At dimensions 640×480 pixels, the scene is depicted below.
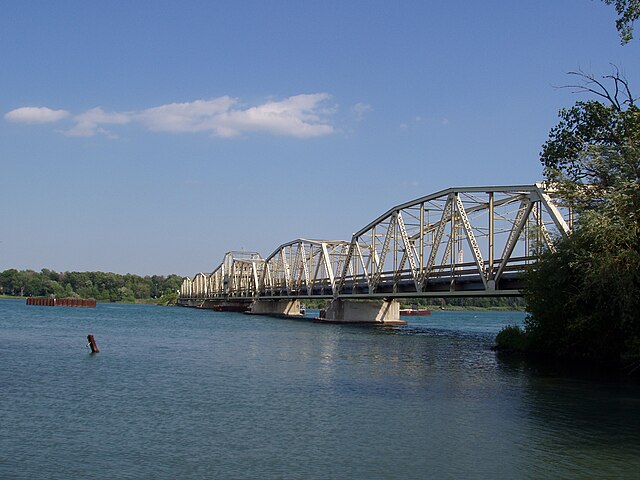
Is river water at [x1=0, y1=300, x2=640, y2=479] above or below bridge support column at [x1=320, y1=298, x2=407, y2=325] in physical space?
below

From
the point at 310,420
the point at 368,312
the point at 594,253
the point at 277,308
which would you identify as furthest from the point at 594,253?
the point at 277,308

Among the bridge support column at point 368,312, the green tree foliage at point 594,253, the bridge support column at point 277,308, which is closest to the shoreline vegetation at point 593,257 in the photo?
the green tree foliage at point 594,253

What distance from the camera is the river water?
757 inches

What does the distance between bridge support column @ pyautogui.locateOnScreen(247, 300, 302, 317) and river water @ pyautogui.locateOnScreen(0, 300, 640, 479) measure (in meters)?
102

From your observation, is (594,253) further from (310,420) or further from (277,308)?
(277,308)

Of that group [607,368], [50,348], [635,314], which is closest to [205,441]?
[635,314]

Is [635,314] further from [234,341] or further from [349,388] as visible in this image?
[234,341]

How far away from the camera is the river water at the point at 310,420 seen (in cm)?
1922

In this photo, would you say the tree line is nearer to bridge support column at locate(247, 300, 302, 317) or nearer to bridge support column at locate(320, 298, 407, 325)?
bridge support column at locate(320, 298, 407, 325)

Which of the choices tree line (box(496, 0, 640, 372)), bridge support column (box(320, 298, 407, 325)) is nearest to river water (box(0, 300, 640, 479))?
tree line (box(496, 0, 640, 372))

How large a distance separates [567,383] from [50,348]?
122 ft

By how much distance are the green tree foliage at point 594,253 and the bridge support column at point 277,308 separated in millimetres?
101522

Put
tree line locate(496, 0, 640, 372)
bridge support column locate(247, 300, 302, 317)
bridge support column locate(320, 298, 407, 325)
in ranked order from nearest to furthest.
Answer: tree line locate(496, 0, 640, 372) < bridge support column locate(320, 298, 407, 325) < bridge support column locate(247, 300, 302, 317)

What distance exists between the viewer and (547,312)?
140 ft
